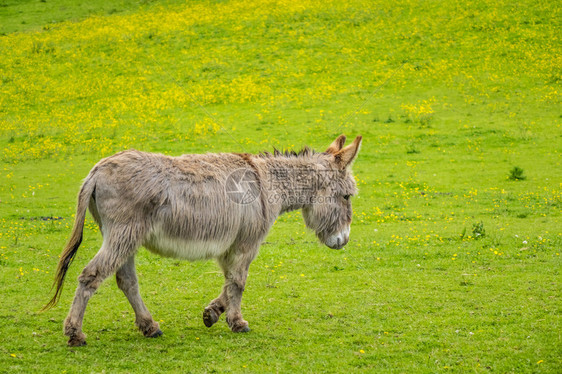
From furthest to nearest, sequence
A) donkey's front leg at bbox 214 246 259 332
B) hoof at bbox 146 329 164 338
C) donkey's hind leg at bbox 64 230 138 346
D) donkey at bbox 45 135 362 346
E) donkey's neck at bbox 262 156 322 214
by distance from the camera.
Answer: donkey's neck at bbox 262 156 322 214 < donkey's front leg at bbox 214 246 259 332 < hoof at bbox 146 329 164 338 < donkey at bbox 45 135 362 346 < donkey's hind leg at bbox 64 230 138 346

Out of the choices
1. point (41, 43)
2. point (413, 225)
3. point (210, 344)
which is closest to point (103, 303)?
point (210, 344)

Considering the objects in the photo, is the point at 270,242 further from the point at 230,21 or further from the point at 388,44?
the point at 230,21

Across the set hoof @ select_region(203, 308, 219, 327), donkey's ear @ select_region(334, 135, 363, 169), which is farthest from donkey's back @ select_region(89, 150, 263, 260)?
donkey's ear @ select_region(334, 135, 363, 169)

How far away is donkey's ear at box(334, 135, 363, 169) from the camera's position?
7594 millimetres

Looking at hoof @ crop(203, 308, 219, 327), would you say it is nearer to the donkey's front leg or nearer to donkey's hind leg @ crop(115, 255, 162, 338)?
the donkey's front leg

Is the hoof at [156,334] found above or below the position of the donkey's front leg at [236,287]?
below

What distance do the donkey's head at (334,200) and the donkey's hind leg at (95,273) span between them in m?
2.76

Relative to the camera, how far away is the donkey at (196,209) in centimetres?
604

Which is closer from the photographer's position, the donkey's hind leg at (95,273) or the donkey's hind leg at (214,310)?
the donkey's hind leg at (95,273)

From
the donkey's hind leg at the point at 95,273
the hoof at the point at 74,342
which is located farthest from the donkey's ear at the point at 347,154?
the hoof at the point at 74,342

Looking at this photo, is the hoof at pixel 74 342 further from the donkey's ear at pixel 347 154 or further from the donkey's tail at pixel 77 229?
the donkey's ear at pixel 347 154

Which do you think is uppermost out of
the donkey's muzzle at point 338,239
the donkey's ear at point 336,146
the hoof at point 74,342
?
the donkey's ear at point 336,146

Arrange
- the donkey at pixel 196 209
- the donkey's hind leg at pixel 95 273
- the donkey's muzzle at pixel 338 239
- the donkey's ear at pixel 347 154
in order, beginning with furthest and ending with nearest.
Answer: the donkey's muzzle at pixel 338 239
the donkey's ear at pixel 347 154
the donkey at pixel 196 209
the donkey's hind leg at pixel 95 273

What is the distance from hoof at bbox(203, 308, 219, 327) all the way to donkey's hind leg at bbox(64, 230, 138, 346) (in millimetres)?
1371
